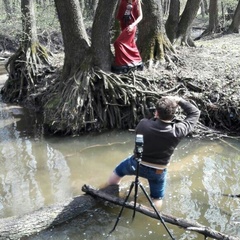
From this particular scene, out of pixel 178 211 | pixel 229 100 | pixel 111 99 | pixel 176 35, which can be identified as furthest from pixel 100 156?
pixel 176 35

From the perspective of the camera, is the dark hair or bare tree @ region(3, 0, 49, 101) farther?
bare tree @ region(3, 0, 49, 101)

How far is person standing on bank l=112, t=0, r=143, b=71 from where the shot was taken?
7832 millimetres

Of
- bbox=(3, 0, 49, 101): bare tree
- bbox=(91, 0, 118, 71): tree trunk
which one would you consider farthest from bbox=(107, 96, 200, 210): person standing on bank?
bbox=(3, 0, 49, 101): bare tree

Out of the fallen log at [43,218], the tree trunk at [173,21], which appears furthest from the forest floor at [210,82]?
the fallen log at [43,218]

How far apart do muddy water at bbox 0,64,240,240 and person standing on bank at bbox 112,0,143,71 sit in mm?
1512

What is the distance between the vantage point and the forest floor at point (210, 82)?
742cm

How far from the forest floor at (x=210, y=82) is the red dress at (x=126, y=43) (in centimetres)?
40

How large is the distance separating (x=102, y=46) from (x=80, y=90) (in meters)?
1.06

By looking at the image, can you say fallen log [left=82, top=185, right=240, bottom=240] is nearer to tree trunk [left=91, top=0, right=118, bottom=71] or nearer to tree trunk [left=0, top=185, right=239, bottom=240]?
tree trunk [left=0, top=185, right=239, bottom=240]

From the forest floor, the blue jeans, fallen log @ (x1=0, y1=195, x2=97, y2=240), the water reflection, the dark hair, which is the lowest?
the water reflection

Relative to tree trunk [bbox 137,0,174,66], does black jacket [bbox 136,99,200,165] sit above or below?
below

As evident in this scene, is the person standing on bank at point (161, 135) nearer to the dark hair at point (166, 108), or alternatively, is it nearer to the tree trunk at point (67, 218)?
the dark hair at point (166, 108)

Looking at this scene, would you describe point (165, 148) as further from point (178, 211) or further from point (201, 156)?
point (201, 156)

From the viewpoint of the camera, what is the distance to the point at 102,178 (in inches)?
223
